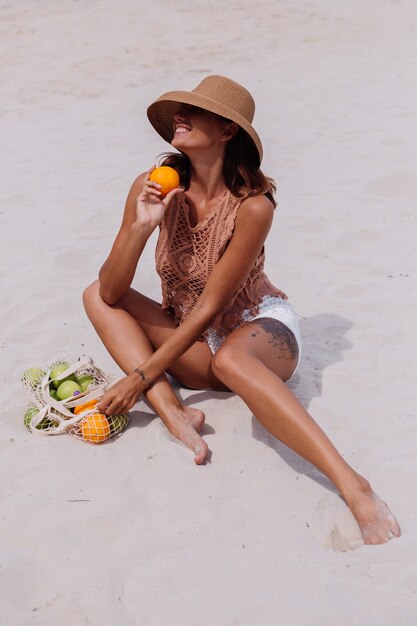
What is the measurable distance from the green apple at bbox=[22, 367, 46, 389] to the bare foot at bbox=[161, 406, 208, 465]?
0.59 meters

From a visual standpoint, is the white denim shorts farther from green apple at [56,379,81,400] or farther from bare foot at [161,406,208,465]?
green apple at [56,379,81,400]

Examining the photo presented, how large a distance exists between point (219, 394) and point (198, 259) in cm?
65

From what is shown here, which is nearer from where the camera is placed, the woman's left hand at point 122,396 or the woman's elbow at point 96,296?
the woman's left hand at point 122,396

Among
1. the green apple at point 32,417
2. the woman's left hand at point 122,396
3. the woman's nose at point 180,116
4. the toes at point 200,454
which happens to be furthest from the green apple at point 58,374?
the woman's nose at point 180,116

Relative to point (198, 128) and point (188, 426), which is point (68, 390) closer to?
point (188, 426)

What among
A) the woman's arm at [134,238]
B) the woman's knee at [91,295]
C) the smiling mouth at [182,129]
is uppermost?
the smiling mouth at [182,129]

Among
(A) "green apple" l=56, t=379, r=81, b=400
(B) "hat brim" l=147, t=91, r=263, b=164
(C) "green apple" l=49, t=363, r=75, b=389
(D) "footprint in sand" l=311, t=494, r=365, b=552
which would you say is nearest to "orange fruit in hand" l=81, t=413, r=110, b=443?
(A) "green apple" l=56, t=379, r=81, b=400

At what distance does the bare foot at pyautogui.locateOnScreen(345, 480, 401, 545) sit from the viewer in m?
2.87

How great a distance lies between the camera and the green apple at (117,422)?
11.2ft

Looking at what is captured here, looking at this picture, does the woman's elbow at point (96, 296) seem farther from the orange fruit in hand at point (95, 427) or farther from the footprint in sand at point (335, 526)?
the footprint in sand at point (335, 526)

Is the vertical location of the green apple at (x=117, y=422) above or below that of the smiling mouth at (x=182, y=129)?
below

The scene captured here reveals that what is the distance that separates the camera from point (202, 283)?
360 cm

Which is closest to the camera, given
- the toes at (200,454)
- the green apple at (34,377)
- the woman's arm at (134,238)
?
the toes at (200,454)

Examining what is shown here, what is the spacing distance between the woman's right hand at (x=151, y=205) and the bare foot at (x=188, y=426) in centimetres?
79
